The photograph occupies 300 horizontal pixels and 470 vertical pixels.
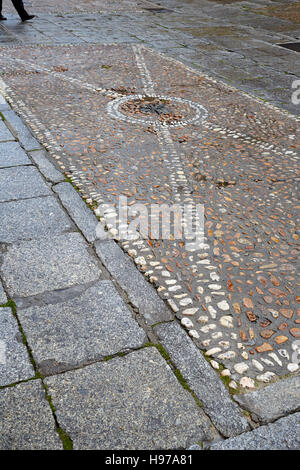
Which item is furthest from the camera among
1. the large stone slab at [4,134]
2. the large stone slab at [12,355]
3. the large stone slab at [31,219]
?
the large stone slab at [4,134]

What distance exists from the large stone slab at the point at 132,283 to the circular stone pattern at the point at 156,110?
2.57m

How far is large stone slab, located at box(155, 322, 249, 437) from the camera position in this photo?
2006 millimetres

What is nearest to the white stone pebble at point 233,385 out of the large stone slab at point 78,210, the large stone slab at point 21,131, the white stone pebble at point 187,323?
the white stone pebble at point 187,323

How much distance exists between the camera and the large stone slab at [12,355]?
7.11 feet

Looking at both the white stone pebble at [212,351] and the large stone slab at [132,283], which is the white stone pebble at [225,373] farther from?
the large stone slab at [132,283]

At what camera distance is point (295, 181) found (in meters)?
4.12

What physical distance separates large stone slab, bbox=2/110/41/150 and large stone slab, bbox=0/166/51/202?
1.83ft

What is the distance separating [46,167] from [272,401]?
2.92 meters

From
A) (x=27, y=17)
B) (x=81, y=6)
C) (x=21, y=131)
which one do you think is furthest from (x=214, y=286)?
(x=81, y=6)

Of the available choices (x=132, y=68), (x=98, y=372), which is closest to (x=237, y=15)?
(x=132, y=68)

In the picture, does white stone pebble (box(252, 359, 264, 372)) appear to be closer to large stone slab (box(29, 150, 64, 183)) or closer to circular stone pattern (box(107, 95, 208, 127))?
large stone slab (box(29, 150, 64, 183))

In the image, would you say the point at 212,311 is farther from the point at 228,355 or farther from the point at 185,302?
the point at 228,355

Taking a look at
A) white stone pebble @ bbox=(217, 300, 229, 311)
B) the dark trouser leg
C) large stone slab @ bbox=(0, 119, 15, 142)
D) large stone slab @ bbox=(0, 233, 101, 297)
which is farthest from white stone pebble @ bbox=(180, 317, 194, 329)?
the dark trouser leg
